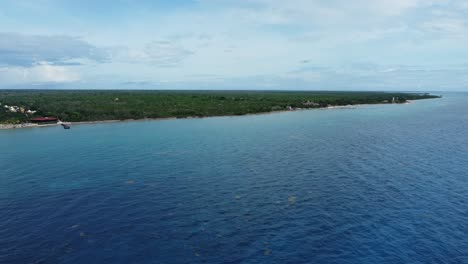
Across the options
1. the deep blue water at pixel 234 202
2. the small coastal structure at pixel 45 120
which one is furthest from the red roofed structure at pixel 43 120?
the deep blue water at pixel 234 202

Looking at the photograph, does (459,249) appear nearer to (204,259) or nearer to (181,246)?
(204,259)

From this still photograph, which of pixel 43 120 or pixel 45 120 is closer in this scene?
pixel 43 120


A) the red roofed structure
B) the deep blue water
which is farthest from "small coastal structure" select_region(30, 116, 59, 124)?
the deep blue water

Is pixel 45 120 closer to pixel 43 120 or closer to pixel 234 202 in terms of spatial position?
pixel 43 120

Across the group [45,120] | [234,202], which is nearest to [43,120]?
[45,120]

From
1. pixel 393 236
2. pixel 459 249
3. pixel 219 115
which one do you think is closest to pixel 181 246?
pixel 393 236

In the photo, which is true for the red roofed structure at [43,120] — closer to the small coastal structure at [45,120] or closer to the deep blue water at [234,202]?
the small coastal structure at [45,120]

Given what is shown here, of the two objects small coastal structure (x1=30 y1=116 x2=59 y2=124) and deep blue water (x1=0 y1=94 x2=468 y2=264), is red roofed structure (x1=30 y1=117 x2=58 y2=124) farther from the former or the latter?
deep blue water (x1=0 y1=94 x2=468 y2=264)

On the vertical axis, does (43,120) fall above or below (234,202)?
above
